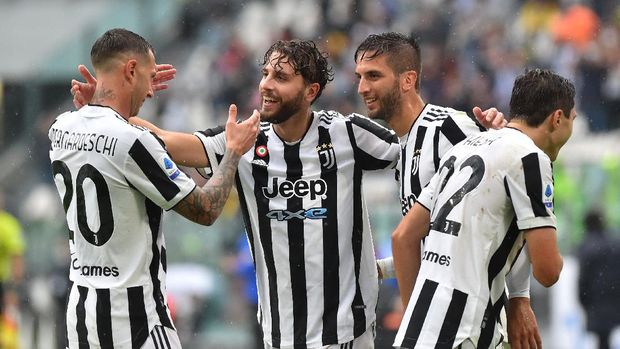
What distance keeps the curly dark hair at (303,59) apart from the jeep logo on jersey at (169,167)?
93 cm

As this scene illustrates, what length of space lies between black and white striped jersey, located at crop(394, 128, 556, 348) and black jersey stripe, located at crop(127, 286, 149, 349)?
4.01ft

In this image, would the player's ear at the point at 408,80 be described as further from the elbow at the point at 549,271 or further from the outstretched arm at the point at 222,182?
the elbow at the point at 549,271

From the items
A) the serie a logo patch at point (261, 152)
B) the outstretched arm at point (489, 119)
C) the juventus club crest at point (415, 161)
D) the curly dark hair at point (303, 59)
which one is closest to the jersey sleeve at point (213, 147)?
the serie a logo patch at point (261, 152)

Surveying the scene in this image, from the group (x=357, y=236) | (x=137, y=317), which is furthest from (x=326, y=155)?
(x=137, y=317)

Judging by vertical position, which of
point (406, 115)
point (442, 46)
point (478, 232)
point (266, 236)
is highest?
point (442, 46)

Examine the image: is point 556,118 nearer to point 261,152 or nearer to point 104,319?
point 261,152

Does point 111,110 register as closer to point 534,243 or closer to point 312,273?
point 312,273

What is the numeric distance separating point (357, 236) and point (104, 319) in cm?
148

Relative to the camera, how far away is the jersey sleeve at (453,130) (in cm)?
646

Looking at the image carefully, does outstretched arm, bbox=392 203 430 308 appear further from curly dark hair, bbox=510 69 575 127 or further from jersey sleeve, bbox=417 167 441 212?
curly dark hair, bbox=510 69 575 127

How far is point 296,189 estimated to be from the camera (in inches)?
263

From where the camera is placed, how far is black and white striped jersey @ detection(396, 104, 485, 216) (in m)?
6.47

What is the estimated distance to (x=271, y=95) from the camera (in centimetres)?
665

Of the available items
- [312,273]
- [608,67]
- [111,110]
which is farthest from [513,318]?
[608,67]
